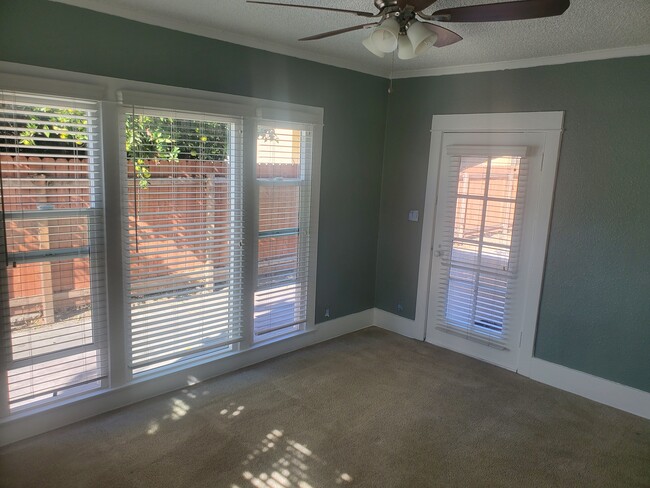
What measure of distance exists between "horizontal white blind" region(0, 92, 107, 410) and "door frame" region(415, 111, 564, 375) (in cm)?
274

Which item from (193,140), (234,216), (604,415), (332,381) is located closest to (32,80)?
(193,140)

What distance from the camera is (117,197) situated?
9.46 ft

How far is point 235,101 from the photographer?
3.33m

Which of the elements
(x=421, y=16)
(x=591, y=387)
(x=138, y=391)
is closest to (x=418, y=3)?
(x=421, y=16)

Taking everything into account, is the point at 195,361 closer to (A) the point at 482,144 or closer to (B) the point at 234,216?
(B) the point at 234,216

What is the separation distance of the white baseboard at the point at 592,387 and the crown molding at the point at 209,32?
2.87 metres

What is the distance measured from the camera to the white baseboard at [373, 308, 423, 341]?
455 cm

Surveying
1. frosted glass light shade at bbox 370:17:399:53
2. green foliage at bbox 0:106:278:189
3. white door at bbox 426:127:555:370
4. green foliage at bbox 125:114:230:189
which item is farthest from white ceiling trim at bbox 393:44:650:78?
green foliage at bbox 125:114:230:189

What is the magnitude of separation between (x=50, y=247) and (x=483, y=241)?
3.17 metres

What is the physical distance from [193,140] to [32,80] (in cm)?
97

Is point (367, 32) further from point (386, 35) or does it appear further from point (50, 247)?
point (50, 247)

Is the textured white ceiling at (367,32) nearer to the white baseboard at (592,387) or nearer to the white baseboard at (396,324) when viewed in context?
the white baseboard at (592,387)

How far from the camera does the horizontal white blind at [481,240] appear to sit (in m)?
3.76

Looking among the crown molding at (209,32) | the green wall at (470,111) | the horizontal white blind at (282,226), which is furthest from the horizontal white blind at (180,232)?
the crown molding at (209,32)
